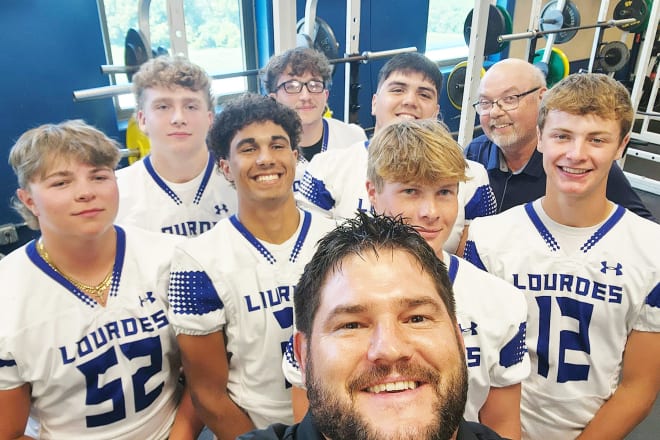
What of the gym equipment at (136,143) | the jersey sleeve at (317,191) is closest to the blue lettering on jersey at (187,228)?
the jersey sleeve at (317,191)

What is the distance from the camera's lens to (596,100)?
1508mm

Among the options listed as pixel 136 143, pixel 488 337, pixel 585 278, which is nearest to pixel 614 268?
pixel 585 278

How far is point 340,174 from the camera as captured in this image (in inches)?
78.9

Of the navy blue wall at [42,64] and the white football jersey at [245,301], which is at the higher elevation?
the navy blue wall at [42,64]

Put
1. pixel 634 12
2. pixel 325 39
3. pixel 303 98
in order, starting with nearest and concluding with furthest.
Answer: pixel 303 98, pixel 325 39, pixel 634 12

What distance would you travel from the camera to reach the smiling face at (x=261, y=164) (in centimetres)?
157

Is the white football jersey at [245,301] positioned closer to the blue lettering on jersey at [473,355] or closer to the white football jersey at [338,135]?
the blue lettering on jersey at [473,355]

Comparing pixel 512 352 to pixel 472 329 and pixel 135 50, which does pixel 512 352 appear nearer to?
pixel 472 329

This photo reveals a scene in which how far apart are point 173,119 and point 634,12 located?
18.2 ft

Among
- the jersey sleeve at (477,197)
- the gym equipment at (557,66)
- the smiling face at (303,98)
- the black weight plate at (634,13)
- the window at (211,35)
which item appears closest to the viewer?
the jersey sleeve at (477,197)

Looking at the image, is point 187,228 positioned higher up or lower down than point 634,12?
lower down

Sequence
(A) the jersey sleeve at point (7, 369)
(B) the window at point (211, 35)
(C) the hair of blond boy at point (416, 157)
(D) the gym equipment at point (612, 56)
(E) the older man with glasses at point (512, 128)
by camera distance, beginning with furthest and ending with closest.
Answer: (D) the gym equipment at point (612, 56) < (B) the window at point (211, 35) < (E) the older man with glasses at point (512, 128) < (C) the hair of blond boy at point (416, 157) < (A) the jersey sleeve at point (7, 369)

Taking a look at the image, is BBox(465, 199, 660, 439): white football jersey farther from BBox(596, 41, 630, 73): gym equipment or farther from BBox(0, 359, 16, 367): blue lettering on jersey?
BBox(596, 41, 630, 73): gym equipment

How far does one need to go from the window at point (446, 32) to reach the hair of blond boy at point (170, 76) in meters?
5.34
